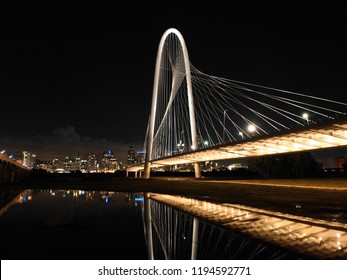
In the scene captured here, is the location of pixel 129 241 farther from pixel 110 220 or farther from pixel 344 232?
pixel 344 232

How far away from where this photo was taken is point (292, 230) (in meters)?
7.31

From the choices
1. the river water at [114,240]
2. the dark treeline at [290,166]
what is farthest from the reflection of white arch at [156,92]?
the river water at [114,240]

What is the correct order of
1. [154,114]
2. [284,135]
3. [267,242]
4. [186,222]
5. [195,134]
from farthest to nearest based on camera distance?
1. [154,114]
2. [195,134]
3. [284,135]
4. [186,222]
5. [267,242]

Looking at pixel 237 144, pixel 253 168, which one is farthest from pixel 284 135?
pixel 253 168

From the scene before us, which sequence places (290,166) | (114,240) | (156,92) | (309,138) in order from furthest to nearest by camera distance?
(156,92), (290,166), (309,138), (114,240)

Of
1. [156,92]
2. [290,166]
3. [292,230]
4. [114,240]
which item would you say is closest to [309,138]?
[292,230]

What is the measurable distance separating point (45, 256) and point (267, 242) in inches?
191

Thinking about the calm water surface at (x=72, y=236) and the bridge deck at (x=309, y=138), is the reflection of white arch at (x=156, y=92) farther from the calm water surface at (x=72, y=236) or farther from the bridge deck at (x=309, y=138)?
the calm water surface at (x=72, y=236)

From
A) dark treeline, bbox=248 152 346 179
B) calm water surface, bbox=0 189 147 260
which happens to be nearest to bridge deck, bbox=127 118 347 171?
calm water surface, bbox=0 189 147 260

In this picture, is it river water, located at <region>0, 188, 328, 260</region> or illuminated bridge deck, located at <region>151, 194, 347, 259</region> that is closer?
illuminated bridge deck, located at <region>151, 194, 347, 259</region>

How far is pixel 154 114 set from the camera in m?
48.1

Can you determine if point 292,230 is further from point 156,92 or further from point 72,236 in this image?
point 156,92

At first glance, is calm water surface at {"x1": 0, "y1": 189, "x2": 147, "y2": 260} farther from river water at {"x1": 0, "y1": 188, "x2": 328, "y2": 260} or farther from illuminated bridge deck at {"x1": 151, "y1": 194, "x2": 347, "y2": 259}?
illuminated bridge deck at {"x1": 151, "y1": 194, "x2": 347, "y2": 259}

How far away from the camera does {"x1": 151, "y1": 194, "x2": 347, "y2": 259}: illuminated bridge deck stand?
5635 mm
